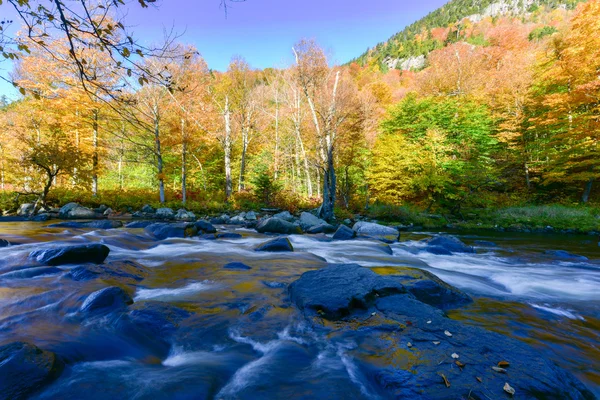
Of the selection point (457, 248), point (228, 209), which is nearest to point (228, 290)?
point (457, 248)

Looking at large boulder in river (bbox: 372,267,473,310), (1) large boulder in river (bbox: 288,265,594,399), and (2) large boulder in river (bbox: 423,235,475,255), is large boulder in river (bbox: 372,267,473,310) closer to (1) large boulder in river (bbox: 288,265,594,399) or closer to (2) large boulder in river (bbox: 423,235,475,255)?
(1) large boulder in river (bbox: 288,265,594,399)

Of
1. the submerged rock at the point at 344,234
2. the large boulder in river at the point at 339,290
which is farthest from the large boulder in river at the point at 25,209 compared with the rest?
the large boulder in river at the point at 339,290

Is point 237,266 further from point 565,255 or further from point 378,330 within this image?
point 565,255

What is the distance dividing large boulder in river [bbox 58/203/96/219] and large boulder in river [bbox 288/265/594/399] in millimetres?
14058

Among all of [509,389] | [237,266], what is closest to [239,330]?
[509,389]

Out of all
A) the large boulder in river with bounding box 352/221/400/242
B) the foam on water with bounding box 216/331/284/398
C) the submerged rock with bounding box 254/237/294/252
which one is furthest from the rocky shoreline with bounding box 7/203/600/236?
the foam on water with bounding box 216/331/284/398

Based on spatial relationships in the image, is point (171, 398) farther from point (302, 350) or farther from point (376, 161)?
point (376, 161)

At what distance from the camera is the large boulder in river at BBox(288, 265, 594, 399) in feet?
6.14

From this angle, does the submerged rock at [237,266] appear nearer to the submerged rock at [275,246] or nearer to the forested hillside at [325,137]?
the submerged rock at [275,246]

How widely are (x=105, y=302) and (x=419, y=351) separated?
3359 millimetres

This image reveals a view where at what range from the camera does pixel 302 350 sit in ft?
8.43

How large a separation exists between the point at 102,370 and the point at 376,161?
1713 cm

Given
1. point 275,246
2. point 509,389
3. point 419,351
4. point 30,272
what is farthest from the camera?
point 275,246

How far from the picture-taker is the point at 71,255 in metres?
4.80
